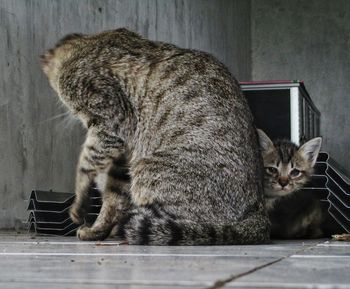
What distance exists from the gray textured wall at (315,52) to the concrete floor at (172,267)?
8679 mm

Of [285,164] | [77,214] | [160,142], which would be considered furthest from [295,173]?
[77,214]

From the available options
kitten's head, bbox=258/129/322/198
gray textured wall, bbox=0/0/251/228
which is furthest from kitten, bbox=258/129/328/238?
gray textured wall, bbox=0/0/251/228

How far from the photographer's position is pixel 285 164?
5699mm

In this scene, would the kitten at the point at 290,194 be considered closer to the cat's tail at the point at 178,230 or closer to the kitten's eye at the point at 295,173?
the kitten's eye at the point at 295,173

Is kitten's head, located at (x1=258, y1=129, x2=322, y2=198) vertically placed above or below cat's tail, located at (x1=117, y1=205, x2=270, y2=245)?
above

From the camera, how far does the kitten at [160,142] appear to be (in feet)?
14.9

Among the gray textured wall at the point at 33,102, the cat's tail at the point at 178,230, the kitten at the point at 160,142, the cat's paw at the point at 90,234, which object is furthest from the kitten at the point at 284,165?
the gray textured wall at the point at 33,102

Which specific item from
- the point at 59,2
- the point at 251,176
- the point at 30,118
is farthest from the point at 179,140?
the point at 59,2

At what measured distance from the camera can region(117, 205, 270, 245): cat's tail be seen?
14.6ft

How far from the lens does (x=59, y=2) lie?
6938 millimetres

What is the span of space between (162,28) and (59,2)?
8.09ft

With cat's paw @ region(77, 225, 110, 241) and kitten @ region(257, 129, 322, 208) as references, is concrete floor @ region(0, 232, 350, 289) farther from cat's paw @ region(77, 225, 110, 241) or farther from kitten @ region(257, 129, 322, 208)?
kitten @ region(257, 129, 322, 208)

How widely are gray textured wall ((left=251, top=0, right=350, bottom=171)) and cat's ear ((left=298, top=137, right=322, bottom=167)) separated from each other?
22.7 feet

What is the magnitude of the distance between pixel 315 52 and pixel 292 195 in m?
7.88
